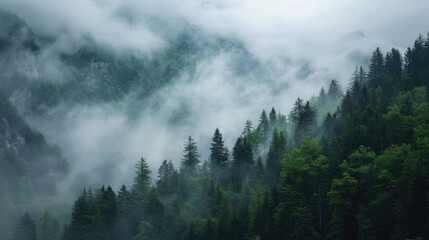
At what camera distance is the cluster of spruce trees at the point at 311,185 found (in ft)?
210

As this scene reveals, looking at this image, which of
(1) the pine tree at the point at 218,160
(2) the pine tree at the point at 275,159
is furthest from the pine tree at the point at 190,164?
(2) the pine tree at the point at 275,159

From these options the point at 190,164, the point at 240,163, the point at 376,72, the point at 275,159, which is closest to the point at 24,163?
the point at 190,164

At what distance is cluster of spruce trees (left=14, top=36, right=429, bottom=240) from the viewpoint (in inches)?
2515

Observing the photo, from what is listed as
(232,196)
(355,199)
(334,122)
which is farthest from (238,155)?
(355,199)

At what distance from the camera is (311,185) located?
7844 cm

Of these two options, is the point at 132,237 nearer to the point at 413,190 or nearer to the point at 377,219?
the point at 377,219

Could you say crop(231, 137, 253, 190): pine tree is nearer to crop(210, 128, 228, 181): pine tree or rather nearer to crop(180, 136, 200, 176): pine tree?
crop(210, 128, 228, 181): pine tree

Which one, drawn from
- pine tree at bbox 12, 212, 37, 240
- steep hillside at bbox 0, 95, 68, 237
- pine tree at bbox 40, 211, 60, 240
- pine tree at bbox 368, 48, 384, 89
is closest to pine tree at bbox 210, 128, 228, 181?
pine tree at bbox 40, 211, 60, 240

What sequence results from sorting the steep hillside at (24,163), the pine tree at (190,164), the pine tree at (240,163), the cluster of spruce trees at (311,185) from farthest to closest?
the steep hillside at (24,163), the pine tree at (190,164), the pine tree at (240,163), the cluster of spruce trees at (311,185)

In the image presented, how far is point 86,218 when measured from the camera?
93188 millimetres

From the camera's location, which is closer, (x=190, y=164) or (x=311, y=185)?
(x=311, y=185)

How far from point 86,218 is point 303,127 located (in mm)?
55799

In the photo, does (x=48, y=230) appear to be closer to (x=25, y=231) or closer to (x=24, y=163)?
(x=25, y=231)

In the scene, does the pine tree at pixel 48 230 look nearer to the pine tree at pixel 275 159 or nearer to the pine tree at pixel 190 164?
the pine tree at pixel 190 164
